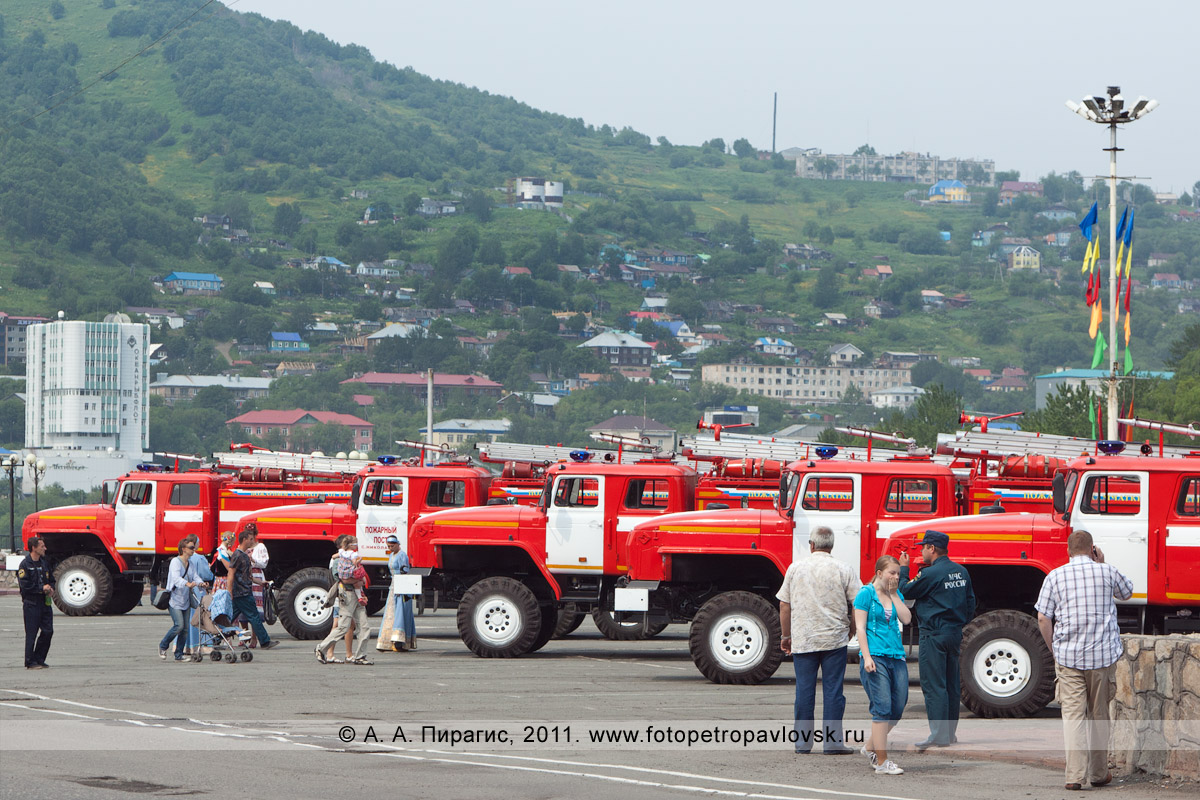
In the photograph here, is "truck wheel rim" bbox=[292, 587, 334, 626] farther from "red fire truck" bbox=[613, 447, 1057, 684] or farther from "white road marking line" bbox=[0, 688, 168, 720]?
"white road marking line" bbox=[0, 688, 168, 720]

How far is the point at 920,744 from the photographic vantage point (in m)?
12.6

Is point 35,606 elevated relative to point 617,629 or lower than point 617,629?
elevated

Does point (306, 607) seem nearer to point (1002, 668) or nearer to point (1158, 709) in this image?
point (1002, 668)

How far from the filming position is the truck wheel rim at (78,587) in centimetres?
2930

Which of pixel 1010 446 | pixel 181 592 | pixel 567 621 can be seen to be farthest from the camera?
pixel 567 621

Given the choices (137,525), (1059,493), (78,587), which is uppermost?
(1059,493)

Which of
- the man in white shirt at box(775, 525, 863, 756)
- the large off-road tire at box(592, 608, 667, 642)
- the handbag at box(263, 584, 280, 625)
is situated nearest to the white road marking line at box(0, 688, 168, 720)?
the man in white shirt at box(775, 525, 863, 756)

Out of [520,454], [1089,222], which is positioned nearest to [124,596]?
Answer: [520,454]

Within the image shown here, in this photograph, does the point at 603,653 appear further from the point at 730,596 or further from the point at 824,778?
the point at 824,778

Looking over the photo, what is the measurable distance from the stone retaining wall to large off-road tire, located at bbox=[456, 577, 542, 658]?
32.3ft

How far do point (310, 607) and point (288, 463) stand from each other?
9515 mm

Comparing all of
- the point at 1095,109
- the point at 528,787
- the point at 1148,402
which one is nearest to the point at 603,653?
the point at 528,787

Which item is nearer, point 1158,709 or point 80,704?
point 1158,709

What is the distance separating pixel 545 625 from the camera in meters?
20.8
